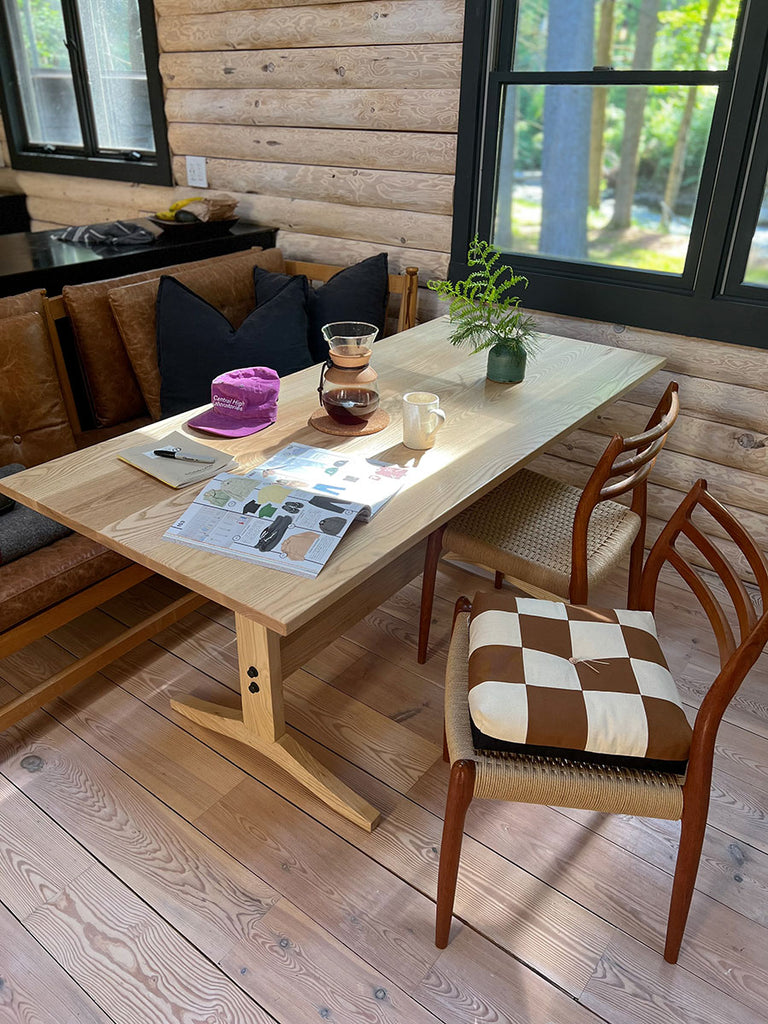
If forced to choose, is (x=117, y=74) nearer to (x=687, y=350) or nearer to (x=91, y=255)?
(x=91, y=255)

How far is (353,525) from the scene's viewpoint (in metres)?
1.41

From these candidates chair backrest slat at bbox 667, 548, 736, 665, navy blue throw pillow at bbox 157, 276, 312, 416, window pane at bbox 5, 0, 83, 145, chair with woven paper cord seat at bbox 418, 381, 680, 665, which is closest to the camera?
chair backrest slat at bbox 667, 548, 736, 665

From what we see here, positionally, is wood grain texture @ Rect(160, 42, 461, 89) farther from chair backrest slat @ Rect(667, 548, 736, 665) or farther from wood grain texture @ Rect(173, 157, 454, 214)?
chair backrest slat @ Rect(667, 548, 736, 665)

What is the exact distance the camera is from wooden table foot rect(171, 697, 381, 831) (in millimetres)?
1703

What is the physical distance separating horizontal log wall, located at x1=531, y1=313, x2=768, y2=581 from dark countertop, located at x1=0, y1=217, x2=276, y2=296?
1.30 m

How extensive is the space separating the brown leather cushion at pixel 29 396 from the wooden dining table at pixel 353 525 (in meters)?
0.68

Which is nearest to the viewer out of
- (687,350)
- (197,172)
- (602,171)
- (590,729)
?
(590,729)

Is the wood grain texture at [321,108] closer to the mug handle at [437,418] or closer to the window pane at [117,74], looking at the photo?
the window pane at [117,74]

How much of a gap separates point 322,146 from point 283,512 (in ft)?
6.64

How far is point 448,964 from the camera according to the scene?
4.69 ft

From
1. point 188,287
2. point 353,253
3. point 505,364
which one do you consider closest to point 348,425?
point 505,364

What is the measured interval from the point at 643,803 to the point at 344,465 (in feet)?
2.79

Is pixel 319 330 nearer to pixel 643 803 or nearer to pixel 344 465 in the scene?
pixel 344 465

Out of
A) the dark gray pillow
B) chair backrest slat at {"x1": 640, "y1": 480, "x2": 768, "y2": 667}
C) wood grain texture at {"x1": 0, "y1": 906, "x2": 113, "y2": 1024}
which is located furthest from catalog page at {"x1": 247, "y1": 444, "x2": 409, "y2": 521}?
Answer: wood grain texture at {"x1": 0, "y1": 906, "x2": 113, "y2": 1024}
